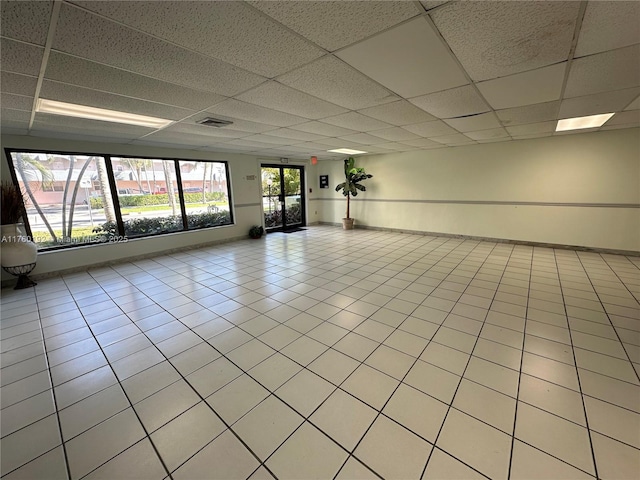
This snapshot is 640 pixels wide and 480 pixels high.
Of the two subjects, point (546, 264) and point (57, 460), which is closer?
point (57, 460)

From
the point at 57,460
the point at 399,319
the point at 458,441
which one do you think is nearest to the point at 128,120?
the point at 57,460

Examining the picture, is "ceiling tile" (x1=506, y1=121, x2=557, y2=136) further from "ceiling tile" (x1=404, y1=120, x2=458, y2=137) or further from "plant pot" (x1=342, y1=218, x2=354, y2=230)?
"plant pot" (x1=342, y1=218, x2=354, y2=230)

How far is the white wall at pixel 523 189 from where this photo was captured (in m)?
4.92

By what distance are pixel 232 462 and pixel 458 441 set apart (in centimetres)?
135

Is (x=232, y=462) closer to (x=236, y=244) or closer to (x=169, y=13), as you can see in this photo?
(x=169, y=13)

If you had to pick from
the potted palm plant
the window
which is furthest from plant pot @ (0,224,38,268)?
the potted palm plant

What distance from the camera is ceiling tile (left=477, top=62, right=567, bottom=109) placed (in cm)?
228

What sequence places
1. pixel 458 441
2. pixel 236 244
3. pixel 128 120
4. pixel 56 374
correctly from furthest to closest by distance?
pixel 236 244 < pixel 128 120 < pixel 56 374 < pixel 458 441

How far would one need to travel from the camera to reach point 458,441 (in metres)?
1.53

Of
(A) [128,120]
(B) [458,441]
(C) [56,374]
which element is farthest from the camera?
(A) [128,120]

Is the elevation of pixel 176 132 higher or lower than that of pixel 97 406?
higher

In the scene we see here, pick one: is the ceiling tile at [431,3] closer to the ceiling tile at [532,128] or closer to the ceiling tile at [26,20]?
the ceiling tile at [26,20]

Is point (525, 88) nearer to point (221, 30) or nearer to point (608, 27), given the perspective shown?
point (608, 27)

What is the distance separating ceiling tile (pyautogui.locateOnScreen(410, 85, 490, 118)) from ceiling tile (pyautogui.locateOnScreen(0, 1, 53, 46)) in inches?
119
